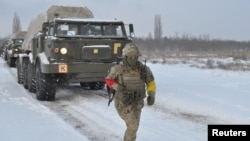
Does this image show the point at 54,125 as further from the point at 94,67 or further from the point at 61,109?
the point at 94,67

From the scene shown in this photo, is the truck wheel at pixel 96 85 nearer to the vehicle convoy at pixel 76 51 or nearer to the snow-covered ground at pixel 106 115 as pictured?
the snow-covered ground at pixel 106 115

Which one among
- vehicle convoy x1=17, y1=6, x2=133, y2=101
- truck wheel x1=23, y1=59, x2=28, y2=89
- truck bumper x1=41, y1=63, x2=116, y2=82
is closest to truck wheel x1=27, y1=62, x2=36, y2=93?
truck wheel x1=23, y1=59, x2=28, y2=89

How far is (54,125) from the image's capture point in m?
8.23

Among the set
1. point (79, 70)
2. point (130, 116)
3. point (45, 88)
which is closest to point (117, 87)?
point (130, 116)

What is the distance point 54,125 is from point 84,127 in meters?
0.57

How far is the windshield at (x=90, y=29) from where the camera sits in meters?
11.7

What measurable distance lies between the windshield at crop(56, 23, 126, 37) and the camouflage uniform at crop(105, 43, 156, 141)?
6196 millimetres

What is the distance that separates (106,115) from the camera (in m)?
9.29

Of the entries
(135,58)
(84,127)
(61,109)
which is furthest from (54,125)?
(135,58)

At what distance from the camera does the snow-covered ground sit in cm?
743

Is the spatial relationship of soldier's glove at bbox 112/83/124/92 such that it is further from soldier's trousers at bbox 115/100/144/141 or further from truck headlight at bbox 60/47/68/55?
truck headlight at bbox 60/47/68/55

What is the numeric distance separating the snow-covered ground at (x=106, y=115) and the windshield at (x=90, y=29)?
1718 mm

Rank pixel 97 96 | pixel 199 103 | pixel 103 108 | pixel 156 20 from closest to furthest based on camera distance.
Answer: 1. pixel 103 108
2. pixel 199 103
3. pixel 97 96
4. pixel 156 20

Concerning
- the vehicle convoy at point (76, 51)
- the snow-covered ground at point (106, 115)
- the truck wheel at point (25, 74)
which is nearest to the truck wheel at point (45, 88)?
the vehicle convoy at point (76, 51)
